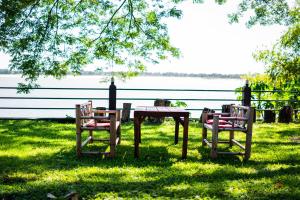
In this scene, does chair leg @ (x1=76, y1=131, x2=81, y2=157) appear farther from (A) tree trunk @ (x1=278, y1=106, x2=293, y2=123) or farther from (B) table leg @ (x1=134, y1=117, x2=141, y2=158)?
(A) tree trunk @ (x1=278, y1=106, x2=293, y2=123)

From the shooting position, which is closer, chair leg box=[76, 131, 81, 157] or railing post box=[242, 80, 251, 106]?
chair leg box=[76, 131, 81, 157]

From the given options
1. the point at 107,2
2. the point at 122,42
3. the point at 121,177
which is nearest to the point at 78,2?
the point at 107,2

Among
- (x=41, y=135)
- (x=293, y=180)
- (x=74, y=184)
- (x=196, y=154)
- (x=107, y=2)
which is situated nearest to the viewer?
(x=74, y=184)

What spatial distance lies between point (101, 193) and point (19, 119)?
802 cm

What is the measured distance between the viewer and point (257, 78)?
41.4ft

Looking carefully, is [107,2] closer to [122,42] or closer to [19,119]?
[122,42]

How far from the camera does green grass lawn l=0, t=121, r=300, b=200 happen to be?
4359mm

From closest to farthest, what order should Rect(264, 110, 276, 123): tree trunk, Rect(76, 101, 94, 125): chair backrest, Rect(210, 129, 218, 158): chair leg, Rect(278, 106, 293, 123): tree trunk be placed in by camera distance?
Rect(76, 101, 94, 125): chair backrest < Rect(210, 129, 218, 158): chair leg < Rect(278, 106, 293, 123): tree trunk < Rect(264, 110, 276, 123): tree trunk

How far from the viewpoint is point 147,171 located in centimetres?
534

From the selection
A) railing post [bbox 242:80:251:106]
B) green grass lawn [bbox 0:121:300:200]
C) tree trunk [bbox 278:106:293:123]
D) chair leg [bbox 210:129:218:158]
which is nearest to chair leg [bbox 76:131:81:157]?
green grass lawn [bbox 0:121:300:200]

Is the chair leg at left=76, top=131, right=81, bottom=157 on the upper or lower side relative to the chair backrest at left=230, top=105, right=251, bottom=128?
lower

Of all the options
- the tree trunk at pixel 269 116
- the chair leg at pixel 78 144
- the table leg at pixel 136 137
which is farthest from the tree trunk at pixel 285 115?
the chair leg at pixel 78 144

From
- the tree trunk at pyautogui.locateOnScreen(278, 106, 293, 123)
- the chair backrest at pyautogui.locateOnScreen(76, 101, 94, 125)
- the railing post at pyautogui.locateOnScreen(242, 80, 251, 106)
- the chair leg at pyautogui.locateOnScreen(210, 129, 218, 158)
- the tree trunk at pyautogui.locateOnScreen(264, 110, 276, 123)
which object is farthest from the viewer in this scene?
the tree trunk at pyautogui.locateOnScreen(264, 110, 276, 123)

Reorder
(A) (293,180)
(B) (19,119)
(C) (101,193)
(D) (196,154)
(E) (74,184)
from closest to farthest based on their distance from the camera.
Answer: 1. (C) (101,193)
2. (E) (74,184)
3. (A) (293,180)
4. (D) (196,154)
5. (B) (19,119)
